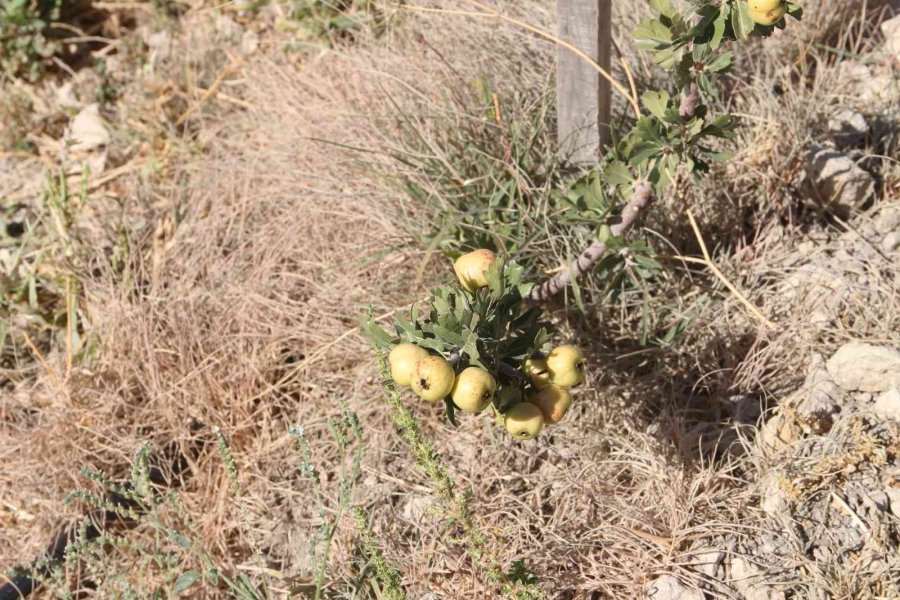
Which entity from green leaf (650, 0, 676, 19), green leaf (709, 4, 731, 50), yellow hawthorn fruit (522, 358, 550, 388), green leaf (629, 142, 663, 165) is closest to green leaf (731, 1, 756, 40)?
green leaf (709, 4, 731, 50)

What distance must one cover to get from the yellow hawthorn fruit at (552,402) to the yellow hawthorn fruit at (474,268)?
0.29m

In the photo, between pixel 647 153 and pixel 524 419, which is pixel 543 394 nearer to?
pixel 524 419

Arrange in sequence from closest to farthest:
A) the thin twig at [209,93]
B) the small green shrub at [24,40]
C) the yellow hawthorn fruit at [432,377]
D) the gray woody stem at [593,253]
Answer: the yellow hawthorn fruit at [432,377] < the gray woody stem at [593,253] < the thin twig at [209,93] < the small green shrub at [24,40]

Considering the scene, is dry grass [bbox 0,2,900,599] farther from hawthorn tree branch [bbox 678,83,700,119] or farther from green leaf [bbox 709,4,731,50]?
green leaf [bbox 709,4,731,50]

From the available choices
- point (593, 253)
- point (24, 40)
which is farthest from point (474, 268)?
point (24, 40)

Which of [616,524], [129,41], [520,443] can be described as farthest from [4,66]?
[616,524]

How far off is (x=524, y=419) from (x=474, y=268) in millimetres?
378

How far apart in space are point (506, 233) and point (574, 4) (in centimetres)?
72

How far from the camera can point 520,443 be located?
2.58 metres

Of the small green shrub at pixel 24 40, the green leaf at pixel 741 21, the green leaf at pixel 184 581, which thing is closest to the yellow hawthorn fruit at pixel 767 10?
the green leaf at pixel 741 21

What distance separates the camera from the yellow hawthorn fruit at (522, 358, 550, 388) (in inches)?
78.5

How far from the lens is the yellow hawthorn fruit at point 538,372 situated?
6.54 feet

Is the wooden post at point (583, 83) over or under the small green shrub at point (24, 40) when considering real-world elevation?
over

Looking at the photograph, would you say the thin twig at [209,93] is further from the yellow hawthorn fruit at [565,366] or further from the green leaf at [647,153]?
the yellow hawthorn fruit at [565,366]
